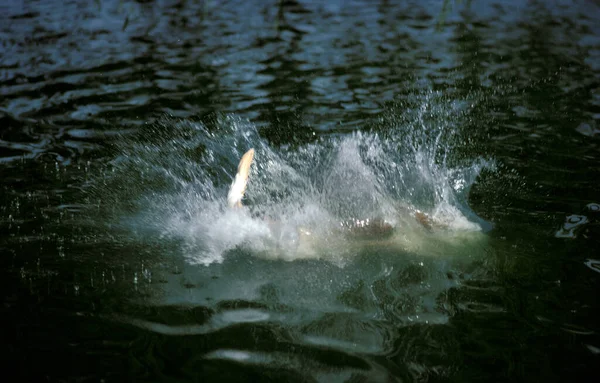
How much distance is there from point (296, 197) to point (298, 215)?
374 mm

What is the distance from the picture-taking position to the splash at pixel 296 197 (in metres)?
5.97

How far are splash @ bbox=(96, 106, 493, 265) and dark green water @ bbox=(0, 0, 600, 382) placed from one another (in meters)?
0.03

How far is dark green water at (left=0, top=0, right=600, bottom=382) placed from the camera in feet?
14.8

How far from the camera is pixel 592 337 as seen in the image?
4.66 metres

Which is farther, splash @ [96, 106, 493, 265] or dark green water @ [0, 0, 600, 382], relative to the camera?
splash @ [96, 106, 493, 265]

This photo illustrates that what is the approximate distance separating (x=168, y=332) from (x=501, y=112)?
25.8ft

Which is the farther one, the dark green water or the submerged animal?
the submerged animal

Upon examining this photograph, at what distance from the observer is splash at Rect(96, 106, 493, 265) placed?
5969 millimetres

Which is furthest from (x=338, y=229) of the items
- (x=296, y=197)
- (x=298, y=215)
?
(x=296, y=197)

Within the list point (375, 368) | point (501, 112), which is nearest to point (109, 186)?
point (375, 368)

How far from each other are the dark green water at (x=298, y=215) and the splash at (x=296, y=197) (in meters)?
0.03

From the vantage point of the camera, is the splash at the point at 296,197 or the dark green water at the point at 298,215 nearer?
the dark green water at the point at 298,215

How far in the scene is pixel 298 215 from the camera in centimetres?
623

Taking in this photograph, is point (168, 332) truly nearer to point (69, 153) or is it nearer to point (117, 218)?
point (117, 218)
